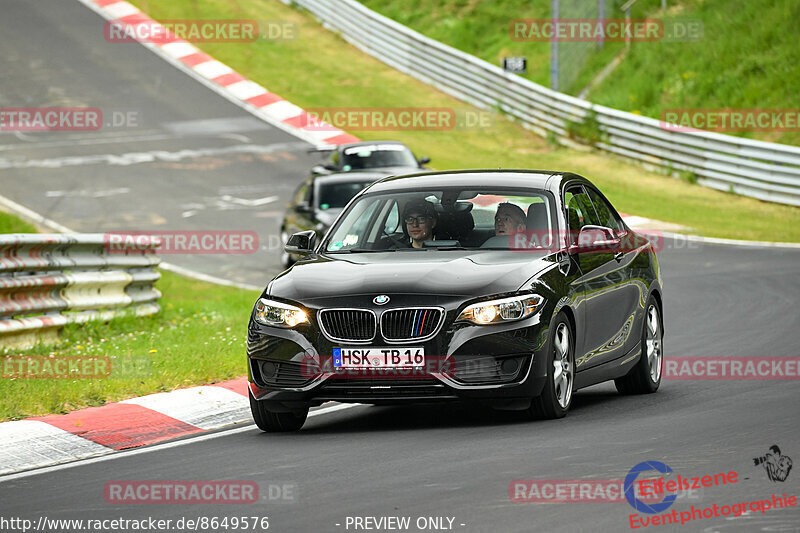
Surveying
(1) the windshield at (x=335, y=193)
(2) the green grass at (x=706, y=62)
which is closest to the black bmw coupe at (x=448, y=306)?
(1) the windshield at (x=335, y=193)

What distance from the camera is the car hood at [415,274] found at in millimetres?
8656

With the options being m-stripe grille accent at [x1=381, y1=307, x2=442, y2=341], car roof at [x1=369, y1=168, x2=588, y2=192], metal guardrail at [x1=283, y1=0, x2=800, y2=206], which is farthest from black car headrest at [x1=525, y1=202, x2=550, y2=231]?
metal guardrail at [x1=283, y1=0, x2=800, y2=206]

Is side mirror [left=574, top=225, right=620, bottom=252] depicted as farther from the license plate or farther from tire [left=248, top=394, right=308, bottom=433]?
tire [left=248, top=394, right=308, bottom=433]

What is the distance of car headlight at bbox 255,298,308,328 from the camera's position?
873 cm

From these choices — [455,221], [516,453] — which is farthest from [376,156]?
[516,453]

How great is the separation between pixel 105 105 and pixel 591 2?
43.0 feet

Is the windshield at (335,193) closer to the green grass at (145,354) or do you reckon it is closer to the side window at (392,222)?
the green grass at (145,354)

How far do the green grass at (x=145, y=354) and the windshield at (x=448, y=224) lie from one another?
73.8 inches

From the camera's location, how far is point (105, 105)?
33.8 metres

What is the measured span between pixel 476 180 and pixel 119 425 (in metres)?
2.96

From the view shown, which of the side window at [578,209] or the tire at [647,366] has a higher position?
the side window at [578,209]

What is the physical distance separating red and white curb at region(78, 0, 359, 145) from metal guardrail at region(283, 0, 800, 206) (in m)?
4.38

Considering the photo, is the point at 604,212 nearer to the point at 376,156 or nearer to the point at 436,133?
the point at 376,156

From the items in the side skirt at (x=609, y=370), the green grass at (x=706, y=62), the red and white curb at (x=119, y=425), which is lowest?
the red and white curb at (x=119, y=425)
